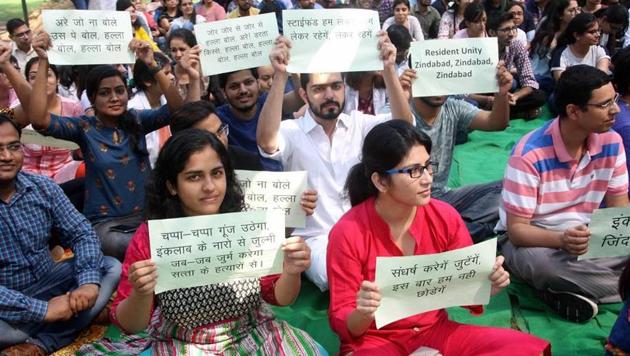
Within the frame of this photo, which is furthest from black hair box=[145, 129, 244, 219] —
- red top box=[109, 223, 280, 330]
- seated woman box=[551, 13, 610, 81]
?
seated woman box=[551, 13, 610, 81]

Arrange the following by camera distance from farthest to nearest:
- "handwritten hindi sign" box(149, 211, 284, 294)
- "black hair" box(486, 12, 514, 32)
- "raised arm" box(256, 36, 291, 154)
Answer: "black hair" box(486, 12, 514, 32)
"raised arm" box(256, 36, 291, 154)
"handwritten hindi sign" box(149, 211, 284, 294)

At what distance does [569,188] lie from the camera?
334 cm

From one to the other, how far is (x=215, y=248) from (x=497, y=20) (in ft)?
19.1

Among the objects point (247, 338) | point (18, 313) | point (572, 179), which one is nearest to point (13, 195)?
point (18, 313)

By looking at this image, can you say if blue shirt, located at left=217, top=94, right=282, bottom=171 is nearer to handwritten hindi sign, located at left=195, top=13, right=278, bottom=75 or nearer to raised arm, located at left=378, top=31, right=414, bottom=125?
handwritten hindi sign, located at left=195, top=13, right=278, bottom=75

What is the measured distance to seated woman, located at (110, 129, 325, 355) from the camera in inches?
94.7

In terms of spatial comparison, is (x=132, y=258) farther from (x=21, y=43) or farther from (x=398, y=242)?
(x=21, y=43)

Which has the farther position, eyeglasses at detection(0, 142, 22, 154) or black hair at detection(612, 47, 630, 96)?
black hair at detection(612, 47, 630, 96)

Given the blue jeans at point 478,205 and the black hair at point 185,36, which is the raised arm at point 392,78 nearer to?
the blue jeans at point 478,205

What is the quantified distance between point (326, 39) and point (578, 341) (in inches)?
81.7

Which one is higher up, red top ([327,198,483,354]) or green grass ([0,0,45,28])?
green grass ([0,0,45,28])

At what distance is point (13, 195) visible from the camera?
324cm

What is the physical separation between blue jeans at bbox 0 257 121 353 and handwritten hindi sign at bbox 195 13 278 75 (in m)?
1.43

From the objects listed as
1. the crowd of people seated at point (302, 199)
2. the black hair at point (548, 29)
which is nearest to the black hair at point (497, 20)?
the black hair at point (548, 29)
